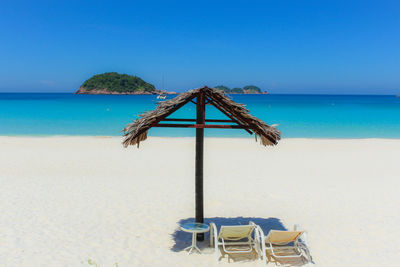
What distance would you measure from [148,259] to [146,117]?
6.75 feet

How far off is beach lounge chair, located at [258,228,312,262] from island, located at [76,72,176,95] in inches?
5884

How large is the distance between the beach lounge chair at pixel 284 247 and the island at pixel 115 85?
5884 inches

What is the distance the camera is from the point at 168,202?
25.6 feet

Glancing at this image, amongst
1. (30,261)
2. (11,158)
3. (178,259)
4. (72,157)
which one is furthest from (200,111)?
(11,158)

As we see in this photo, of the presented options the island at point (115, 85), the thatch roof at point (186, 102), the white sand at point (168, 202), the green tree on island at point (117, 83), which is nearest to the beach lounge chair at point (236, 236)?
the white sand at point (168, 202)

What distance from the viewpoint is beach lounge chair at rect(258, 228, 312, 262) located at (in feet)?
16.3

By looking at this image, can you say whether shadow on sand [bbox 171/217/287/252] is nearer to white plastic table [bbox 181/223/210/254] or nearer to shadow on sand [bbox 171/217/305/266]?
shadow on sand [bbox 171/217/305/266]

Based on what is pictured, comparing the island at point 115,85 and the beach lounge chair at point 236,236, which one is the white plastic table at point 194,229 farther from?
the island at point 115,85

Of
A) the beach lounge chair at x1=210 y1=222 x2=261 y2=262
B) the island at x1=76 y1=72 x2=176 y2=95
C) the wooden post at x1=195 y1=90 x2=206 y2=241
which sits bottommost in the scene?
the beach lounge chair at x1=210 y1=222 x2=261 y2=262

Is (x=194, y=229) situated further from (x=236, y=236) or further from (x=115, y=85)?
(x=115, y=85)

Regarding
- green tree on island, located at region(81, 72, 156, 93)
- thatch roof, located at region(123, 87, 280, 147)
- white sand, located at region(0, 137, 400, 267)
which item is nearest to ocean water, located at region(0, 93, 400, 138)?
thatch roof, located at region(123, 87, 280, 147)

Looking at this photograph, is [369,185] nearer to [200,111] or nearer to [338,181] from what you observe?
[338,181]

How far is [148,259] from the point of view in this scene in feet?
16.8

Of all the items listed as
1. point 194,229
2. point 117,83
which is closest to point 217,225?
point 194,229
